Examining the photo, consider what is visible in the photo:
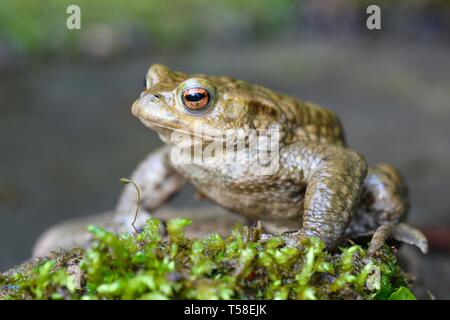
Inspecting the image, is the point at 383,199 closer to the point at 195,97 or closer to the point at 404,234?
the point at 404,234

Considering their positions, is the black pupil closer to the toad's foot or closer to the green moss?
the green moss

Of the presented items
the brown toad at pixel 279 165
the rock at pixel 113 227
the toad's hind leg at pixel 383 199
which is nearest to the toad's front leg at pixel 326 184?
the brown toad at pixel 279 165

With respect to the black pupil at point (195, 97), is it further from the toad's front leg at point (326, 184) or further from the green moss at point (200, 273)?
the green moss at point (200, 273)

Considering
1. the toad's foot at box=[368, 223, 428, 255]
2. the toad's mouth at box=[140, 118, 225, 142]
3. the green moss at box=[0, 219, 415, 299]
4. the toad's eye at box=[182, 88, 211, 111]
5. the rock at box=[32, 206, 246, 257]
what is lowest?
the rock at box=[32, 206, 246, 257]

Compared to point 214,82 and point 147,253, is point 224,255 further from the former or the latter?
point 214,82

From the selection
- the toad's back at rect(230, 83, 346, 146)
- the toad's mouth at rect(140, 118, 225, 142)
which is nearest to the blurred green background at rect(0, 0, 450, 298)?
the toad's back at rect(230, 83, 346, 146)

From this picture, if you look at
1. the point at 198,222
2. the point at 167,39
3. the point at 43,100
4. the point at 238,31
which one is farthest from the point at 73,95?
the point at 198,222
